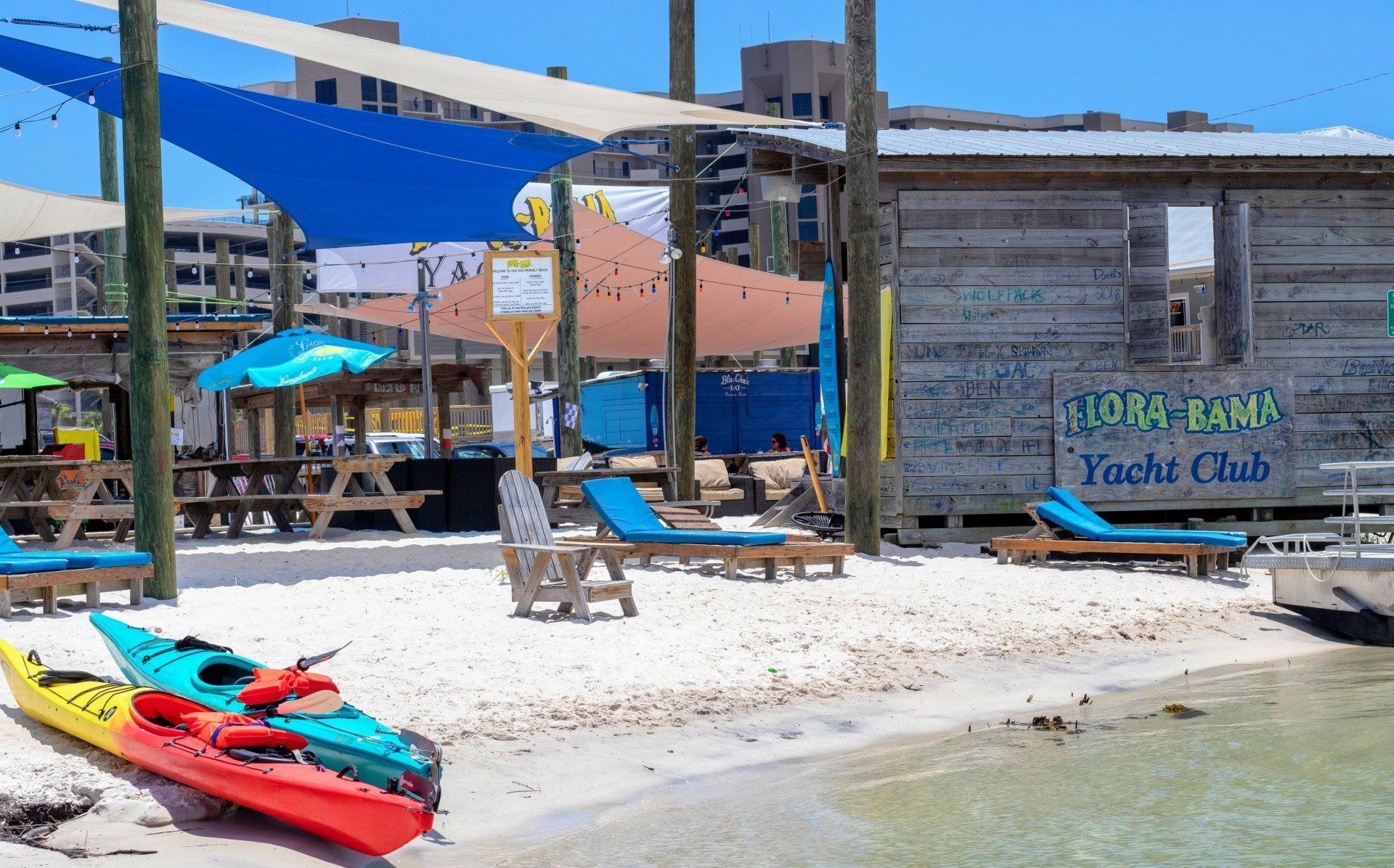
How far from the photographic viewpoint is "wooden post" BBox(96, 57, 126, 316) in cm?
1870

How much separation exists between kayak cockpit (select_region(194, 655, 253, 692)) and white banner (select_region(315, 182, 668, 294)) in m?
15.8

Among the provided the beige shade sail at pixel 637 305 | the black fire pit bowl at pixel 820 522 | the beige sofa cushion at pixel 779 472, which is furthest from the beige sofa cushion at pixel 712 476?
the beige shade sail at pixel 637 305

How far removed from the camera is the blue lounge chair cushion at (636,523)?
10578mm

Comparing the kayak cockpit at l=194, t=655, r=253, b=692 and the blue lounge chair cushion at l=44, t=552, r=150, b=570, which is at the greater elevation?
the blue lounge chair cushion at l=44, t=552, r=150, b=570

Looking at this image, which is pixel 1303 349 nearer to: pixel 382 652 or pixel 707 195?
pixel 382 652

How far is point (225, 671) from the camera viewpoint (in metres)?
5.95

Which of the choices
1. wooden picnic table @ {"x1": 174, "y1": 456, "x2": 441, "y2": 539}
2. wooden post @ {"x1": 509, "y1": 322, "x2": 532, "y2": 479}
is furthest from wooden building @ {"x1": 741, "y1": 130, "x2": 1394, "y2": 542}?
wooden picnic table @ {"x1": 174, "y1": 456, "x2": 441, "y2": 539}

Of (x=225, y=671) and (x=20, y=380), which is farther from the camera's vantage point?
(x=20, y=380)

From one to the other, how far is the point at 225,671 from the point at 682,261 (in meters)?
9.33

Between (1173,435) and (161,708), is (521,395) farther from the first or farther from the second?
(1173,435)

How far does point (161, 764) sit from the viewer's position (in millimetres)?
5039

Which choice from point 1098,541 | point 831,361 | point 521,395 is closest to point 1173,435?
point 1098,541

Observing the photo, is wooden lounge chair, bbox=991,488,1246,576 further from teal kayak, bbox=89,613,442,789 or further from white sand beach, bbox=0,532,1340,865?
teal kayak, bbox=89,613,442,789

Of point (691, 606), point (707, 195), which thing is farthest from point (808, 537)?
point (707, 195)
